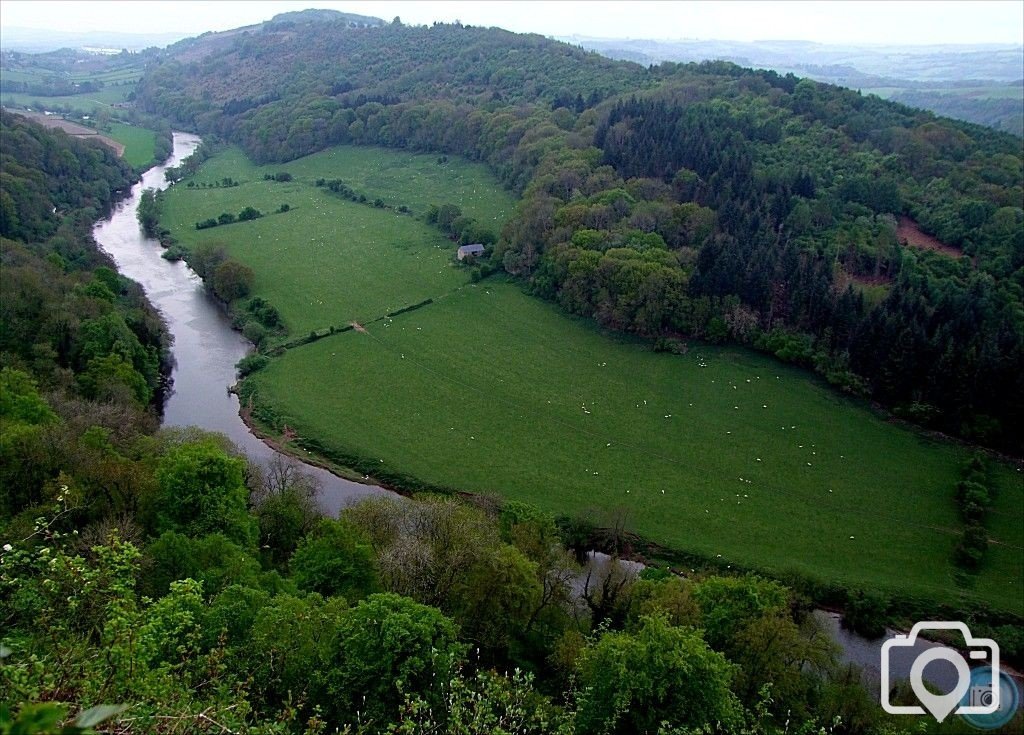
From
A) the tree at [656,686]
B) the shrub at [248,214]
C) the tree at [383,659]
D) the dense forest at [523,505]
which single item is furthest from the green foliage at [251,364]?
the shrub at [248,214]

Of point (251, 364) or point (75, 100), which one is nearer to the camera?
point (251, 364)

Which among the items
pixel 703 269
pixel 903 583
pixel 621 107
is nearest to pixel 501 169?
pixel 621 107

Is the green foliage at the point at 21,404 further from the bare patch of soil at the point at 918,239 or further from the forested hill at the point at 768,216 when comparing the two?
the bare patch of soil at the point at 918,239

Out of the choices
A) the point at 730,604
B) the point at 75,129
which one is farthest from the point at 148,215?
the point at 730,604

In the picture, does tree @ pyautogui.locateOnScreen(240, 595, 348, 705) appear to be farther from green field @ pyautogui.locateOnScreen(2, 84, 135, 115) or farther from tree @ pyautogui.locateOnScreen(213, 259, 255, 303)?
green field @ pyautogui.locateOnScreen(2, 84, 135, 115)

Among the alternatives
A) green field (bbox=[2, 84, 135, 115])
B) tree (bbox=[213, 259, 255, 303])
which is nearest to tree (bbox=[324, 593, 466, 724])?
tree (bbox=[213, 259, 255, 303])

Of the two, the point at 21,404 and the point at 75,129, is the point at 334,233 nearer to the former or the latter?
the point at 21,404
